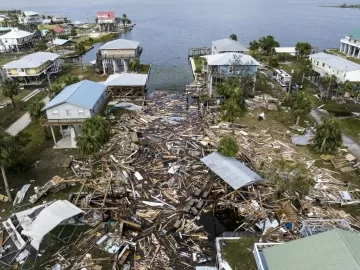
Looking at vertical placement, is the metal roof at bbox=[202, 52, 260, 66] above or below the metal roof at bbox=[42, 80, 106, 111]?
above

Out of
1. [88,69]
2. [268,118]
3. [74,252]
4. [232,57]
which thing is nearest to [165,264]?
[74,252]

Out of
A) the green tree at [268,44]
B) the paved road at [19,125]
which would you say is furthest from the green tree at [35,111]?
the green tree at [268,44]

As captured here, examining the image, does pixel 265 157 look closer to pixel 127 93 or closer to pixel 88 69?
pixel 127 93

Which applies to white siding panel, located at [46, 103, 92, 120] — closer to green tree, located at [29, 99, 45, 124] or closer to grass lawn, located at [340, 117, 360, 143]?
green tree, located at [29, 99, 45, 124]

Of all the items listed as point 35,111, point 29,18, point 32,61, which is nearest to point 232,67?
point 35,111

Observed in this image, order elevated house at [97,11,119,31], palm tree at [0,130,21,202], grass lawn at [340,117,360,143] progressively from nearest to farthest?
palm tree at [0,130,21,202] < grass lawn at [340,117,360,143] < elevated house at [97,11,119,31]

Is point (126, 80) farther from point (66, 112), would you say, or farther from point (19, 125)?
point (19, 125)

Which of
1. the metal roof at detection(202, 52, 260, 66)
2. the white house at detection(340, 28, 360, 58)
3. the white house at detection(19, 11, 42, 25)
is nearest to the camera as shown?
the metal roof at detection(202, 52, 260, 66)

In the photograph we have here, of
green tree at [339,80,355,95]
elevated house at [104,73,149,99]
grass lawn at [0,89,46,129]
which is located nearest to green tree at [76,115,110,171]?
grass lawn at [0,89,46,129]
